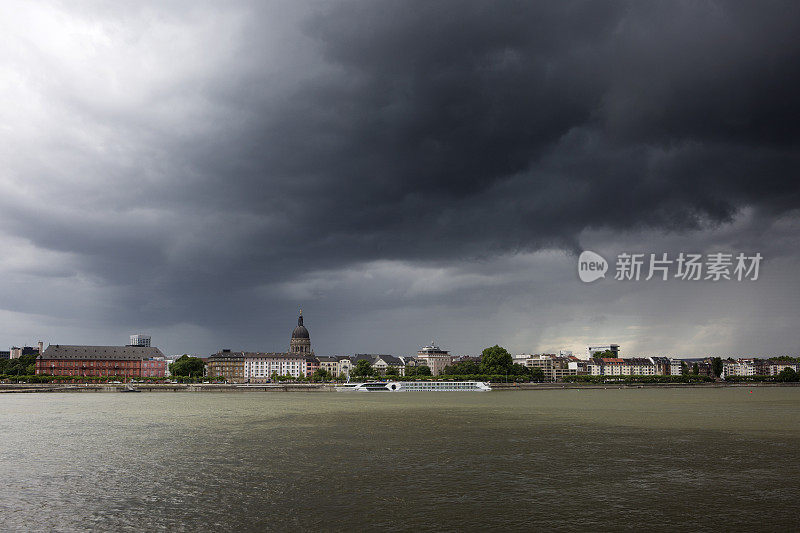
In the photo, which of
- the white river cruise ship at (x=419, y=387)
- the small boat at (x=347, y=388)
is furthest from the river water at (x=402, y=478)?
the small boat at (x=347, y=388)

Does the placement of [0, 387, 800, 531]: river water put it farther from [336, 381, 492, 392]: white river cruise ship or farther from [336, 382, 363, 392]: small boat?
[336, 382, 363, 392]: small boat

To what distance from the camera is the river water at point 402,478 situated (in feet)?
70.3

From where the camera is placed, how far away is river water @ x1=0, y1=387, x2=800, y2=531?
21.4 metres

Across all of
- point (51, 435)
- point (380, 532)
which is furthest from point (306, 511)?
point (51, 435)

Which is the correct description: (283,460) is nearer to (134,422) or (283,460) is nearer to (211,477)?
(211,477)

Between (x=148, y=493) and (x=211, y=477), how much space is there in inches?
151

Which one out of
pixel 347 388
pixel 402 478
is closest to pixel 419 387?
pixel 347 388

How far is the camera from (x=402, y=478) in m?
28.8

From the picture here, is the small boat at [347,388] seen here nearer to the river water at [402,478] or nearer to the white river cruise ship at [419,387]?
the white river cruise ship at [419,387]

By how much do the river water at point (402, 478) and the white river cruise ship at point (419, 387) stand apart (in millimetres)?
101671

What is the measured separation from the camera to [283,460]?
3453 centimetres

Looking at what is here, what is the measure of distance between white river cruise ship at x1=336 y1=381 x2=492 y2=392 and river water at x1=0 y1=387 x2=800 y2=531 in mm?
101671

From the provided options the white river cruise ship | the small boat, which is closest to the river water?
the white river cruise ship

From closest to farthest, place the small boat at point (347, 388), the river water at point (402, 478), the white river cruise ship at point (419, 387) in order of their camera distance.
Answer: the river water at point (402, 478) → the white river cruise ship at point (419, 387) → the small boat at point (347, 388)
